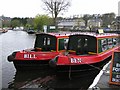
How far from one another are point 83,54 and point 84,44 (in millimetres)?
621

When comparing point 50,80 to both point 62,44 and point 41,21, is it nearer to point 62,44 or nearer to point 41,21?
point 62,44

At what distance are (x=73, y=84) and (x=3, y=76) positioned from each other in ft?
13.9

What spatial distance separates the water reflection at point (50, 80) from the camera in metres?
12.2

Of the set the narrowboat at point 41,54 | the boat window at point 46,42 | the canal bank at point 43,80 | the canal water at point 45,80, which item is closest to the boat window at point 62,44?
the narrowboat at point 41,54

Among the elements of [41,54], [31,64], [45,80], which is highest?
[41,54]

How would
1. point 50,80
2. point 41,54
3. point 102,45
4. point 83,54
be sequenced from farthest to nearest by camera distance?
point 102,45
point 41,54
point 83,54
point 50,80

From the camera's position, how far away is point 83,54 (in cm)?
1452

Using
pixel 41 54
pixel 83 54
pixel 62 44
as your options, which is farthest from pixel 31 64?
pixel 83 54

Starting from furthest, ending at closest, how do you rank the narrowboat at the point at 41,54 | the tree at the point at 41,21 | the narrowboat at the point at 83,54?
the tree at the point at 41,21 < the narrowboat at the point at 41,54 < the narrowboat at the point at 83,54

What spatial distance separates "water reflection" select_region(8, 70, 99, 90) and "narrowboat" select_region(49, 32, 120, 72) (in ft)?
1.57

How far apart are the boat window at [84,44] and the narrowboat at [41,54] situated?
132cm

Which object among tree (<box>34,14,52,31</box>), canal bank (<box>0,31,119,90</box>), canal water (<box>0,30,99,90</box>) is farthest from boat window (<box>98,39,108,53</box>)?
tree (<box>34,14,52,31</box>)

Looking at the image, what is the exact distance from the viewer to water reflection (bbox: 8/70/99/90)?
39.9 ft

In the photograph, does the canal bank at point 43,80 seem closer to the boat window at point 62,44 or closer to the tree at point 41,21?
the boat window at point 62,44
